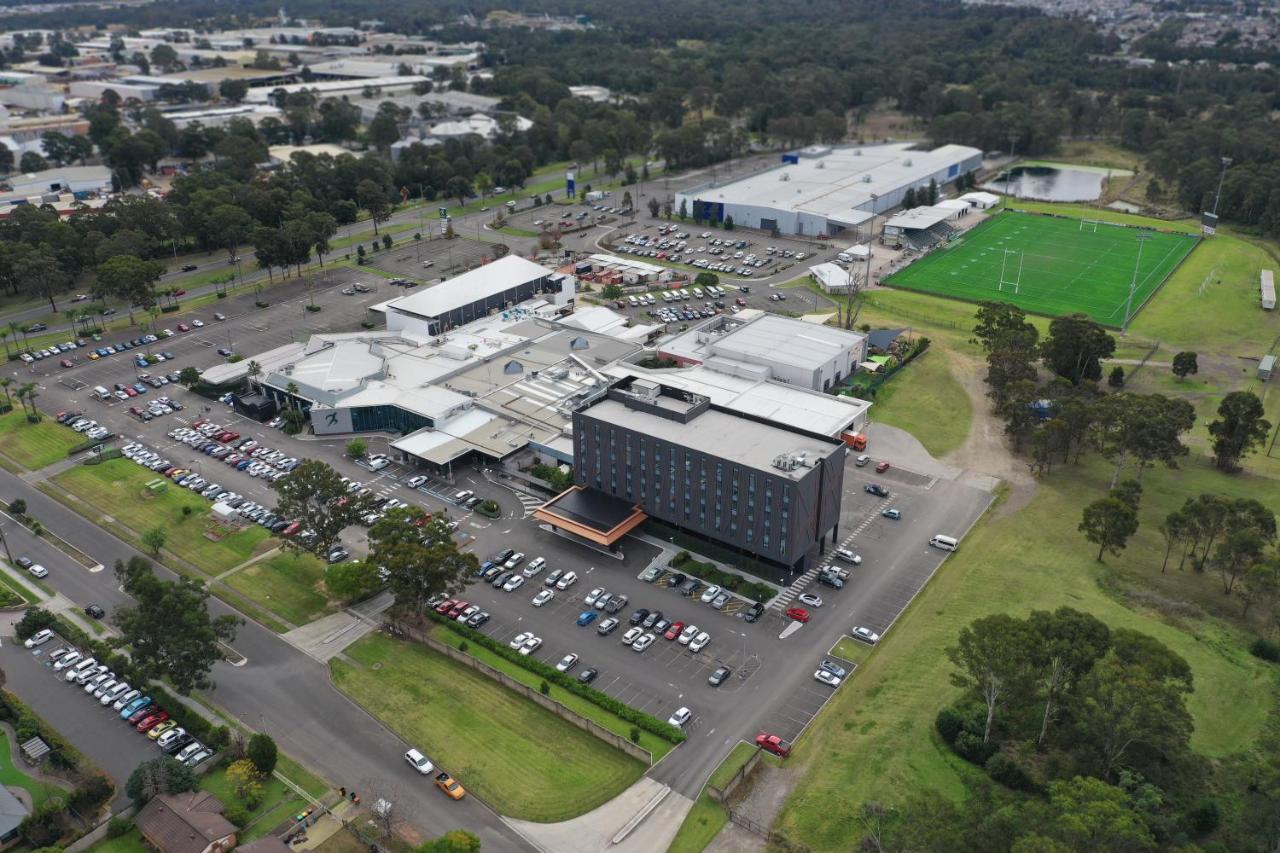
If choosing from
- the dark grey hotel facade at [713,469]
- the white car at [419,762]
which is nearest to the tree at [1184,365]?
the dark grey hotel facade at [713,469]

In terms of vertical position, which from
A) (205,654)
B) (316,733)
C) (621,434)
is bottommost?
(316,733)

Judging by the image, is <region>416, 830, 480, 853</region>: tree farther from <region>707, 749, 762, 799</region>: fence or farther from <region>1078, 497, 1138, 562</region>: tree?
<region>1078, 497, 1138, 562</region>: tree

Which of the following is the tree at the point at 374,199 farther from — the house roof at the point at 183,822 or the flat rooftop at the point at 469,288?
the house roof at the point at 183,822

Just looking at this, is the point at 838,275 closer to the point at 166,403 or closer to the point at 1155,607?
the point at 1155,607

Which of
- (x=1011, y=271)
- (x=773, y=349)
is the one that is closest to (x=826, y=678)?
(x=773, y=349)

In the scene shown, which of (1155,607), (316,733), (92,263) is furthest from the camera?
(92,263)

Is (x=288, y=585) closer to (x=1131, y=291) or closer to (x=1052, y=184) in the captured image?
(x=1131, y=291)

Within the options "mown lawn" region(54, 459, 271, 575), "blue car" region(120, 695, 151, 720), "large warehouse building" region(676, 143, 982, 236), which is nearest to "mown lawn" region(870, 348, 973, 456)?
"large warehouse building" region(676, 143, 982, 236)

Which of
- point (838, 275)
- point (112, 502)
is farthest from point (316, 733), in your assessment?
point (838, 275)
